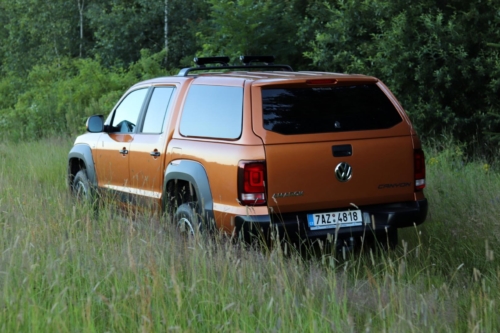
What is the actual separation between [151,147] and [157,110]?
1.33 ft

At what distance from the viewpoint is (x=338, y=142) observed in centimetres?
634

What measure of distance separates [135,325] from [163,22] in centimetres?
2523

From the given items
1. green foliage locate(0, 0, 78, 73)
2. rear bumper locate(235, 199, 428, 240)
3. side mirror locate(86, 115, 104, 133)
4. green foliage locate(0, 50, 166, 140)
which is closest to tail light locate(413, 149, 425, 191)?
rear bumper locate(235, 199, 428, 240)

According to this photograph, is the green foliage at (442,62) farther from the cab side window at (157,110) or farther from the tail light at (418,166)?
the cab side window at (157,110)

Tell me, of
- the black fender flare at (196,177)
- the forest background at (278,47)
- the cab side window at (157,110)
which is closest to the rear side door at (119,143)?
the cab side window at (157,110)

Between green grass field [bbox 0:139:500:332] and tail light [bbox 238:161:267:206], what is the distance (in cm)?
41

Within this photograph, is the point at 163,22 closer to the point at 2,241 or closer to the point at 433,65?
the point at 433,65

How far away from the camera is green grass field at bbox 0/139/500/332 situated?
418cm

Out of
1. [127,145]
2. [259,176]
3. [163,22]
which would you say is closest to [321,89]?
[259,176]

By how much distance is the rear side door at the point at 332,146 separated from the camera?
617 centimetres

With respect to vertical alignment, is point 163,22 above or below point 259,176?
above

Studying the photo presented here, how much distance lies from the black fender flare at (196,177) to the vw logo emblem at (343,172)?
99 centimetres

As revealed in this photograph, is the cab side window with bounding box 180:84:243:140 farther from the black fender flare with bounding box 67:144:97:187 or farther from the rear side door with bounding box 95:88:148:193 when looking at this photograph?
the black fender flare with bounding box 67:144:97:187

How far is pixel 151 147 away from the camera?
7531 millimetres
